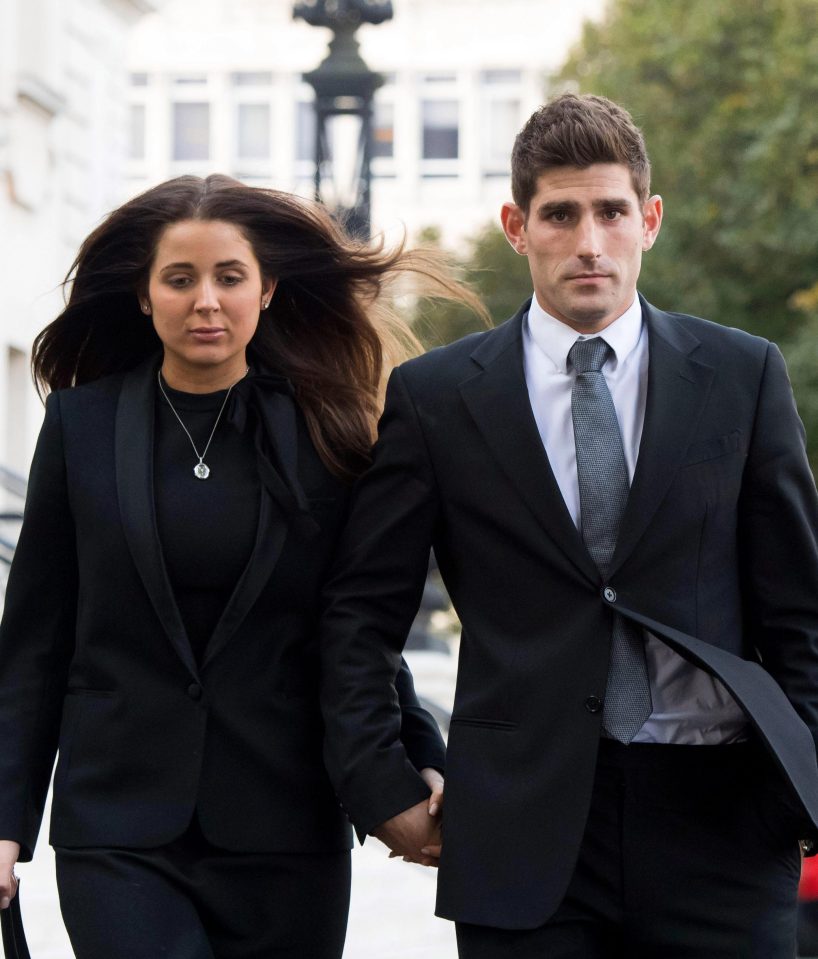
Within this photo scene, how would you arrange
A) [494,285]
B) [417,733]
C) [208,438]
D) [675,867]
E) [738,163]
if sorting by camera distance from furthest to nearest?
[494,285] → [738,163] → [417,733] → [208,438] → [675,867]

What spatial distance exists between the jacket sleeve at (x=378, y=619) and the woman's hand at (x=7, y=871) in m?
0.69

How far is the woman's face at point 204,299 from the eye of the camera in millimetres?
4379

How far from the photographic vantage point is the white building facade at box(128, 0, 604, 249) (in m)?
56.0

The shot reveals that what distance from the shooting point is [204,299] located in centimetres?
435

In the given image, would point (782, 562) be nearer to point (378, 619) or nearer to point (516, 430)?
point (516, 430)

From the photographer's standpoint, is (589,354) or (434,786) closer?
(589,354)

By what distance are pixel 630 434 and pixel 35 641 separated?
4.38 ft

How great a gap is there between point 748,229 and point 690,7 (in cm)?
386

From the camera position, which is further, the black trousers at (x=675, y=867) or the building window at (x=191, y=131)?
the building window at (x=191, y=131)

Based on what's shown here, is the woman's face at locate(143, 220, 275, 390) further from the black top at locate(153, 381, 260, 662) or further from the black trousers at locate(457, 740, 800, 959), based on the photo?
the black trousers at locate(457, 740, 800, 959)

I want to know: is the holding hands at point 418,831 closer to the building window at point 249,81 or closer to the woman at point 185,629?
the woman at point 185,629

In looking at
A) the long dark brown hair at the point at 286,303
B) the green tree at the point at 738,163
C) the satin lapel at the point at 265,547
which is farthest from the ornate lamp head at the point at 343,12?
the green tree at the point at 738,163

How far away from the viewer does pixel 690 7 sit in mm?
26656

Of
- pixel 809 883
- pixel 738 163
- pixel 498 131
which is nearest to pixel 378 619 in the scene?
pixel 809 883
